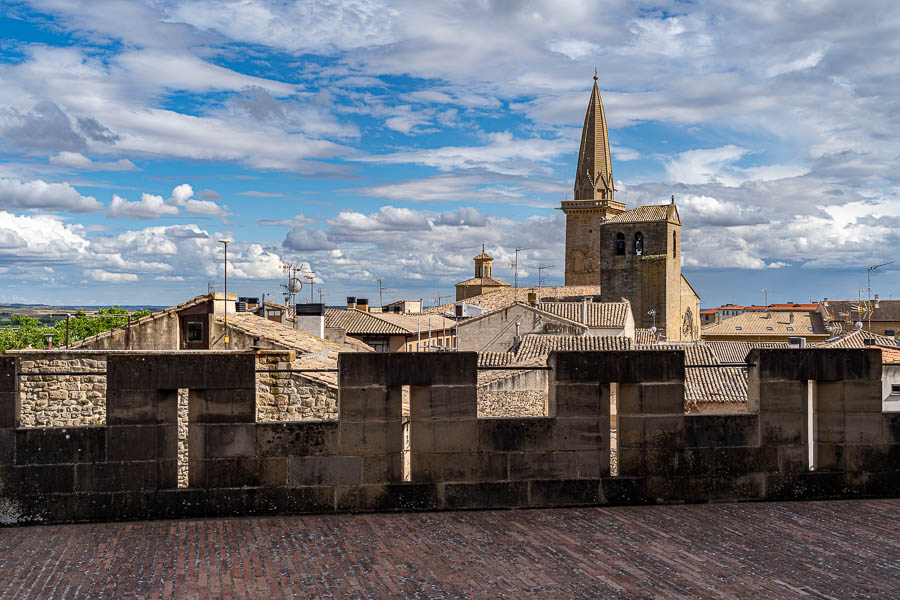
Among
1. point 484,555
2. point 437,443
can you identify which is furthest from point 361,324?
point 484,555

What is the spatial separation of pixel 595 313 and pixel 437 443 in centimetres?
5549

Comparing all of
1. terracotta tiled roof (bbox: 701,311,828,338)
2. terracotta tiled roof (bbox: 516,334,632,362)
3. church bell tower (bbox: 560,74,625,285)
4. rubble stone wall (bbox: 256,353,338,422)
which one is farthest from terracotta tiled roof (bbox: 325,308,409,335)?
church bell tower (bbox: 560,74,625,285)

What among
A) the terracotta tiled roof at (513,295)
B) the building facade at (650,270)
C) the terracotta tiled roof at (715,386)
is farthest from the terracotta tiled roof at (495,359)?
the building facade at (650,270)

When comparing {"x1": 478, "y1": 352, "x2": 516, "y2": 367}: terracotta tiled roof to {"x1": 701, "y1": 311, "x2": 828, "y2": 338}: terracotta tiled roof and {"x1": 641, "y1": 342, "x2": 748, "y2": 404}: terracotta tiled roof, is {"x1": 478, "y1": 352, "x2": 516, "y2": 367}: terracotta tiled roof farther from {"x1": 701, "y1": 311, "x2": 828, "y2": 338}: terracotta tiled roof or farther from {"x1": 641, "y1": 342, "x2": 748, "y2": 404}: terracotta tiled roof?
{"x1": 701, "y1": 311, "x2": 828, "y2": 338}: terracotta tiled roof

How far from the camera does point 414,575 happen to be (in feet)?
21.1

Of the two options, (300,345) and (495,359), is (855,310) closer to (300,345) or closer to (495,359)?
(495,359)

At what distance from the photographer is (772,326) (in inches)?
4146

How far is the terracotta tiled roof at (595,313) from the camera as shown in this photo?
6103 cm

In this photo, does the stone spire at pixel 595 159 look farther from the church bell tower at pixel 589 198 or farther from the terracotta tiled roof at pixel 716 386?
the terracotta tiled roof at pixel 716 386

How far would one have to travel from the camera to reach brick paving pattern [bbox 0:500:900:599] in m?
6.16

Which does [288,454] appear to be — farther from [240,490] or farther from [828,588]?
[828,588]

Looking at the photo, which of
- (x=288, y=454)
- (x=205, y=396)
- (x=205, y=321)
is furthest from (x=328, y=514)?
(x=205, y=321)

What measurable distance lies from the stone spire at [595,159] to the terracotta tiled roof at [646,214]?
108ft

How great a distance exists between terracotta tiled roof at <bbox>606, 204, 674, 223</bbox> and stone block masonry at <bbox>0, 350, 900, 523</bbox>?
91431 millimetres
